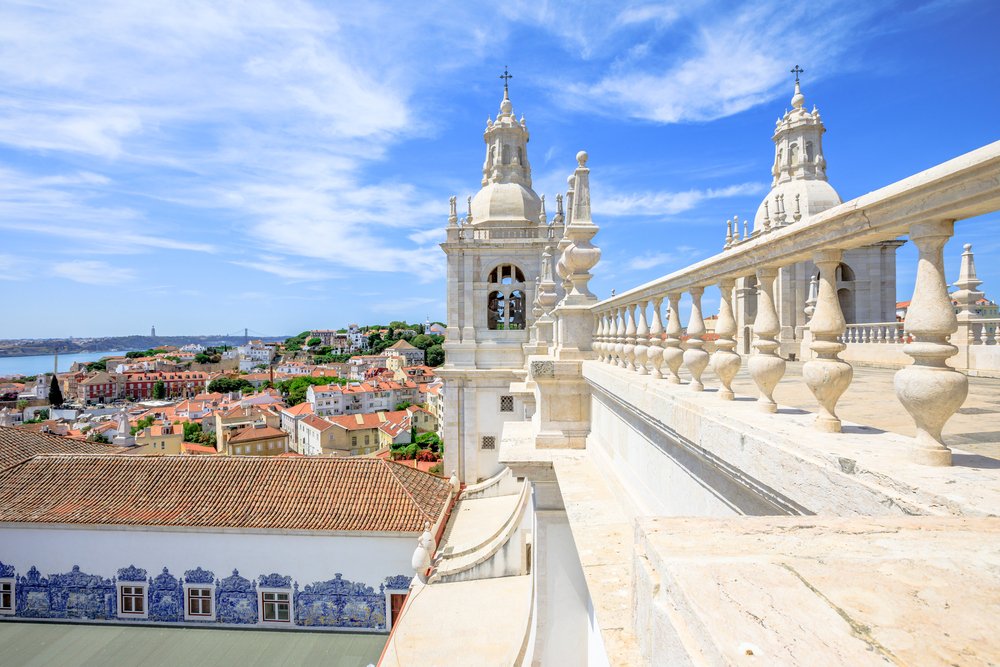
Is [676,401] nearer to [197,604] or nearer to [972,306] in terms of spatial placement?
[972,306]

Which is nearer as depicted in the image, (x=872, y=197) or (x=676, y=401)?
(x=872, y=197)

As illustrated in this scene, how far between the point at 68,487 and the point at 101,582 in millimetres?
3667

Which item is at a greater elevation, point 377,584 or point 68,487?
point 68,487

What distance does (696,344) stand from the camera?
312 cm

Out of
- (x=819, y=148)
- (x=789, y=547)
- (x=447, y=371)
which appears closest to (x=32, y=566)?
(x=447, y=371)

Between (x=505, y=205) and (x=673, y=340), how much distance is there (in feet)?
68.6

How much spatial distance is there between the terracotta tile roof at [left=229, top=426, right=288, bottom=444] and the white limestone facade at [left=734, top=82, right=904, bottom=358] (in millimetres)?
38844

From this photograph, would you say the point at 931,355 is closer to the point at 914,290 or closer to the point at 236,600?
the point at 914,290

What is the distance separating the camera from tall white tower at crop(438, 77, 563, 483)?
73.5 feet

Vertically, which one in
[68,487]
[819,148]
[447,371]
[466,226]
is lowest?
[68,487]

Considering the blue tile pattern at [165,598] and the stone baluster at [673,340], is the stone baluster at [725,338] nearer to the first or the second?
the stone baluster at [673,340]

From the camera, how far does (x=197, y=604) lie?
1404 cm

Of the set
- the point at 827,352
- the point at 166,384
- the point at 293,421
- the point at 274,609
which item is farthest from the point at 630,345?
the point at 166,384

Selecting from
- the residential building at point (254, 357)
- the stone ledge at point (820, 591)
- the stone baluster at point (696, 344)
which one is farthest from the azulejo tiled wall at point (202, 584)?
the residential building at point (254, 357)
